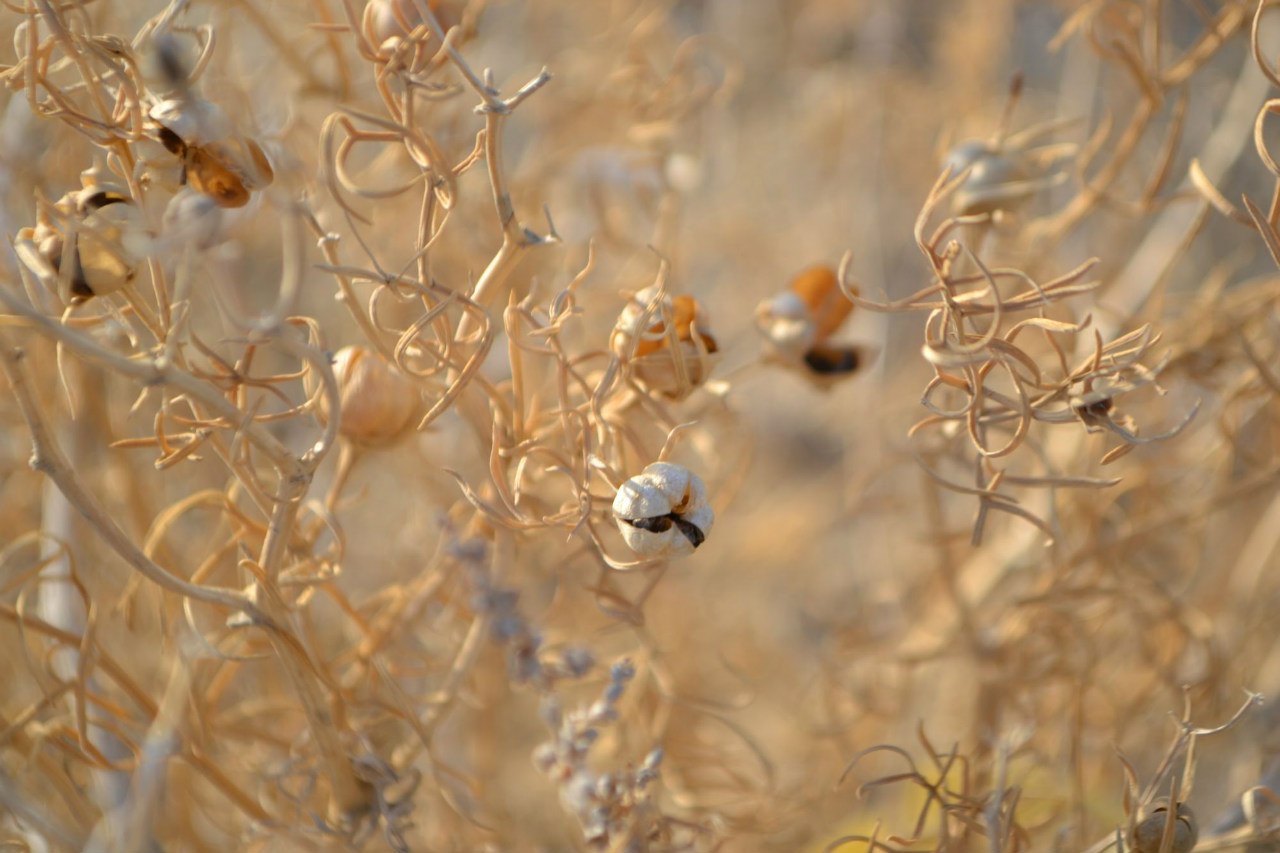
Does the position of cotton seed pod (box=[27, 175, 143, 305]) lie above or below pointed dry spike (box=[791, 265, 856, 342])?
below

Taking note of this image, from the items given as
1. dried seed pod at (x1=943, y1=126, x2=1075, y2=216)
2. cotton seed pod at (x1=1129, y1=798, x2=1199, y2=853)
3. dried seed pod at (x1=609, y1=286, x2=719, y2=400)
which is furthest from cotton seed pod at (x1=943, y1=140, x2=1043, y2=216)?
cotton seed pod at (x1=1129, y1=798, x2=1199, y2=853)

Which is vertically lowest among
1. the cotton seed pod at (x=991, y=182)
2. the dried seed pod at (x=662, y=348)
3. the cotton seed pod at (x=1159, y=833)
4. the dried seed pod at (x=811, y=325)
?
the cotton seed pod at (x=1159, y=833)

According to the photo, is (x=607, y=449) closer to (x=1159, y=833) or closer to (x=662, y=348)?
(x=662, y=348)

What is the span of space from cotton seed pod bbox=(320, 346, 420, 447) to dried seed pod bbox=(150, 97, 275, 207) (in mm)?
99

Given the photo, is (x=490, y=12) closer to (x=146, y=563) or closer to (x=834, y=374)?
(x=834, y=374)

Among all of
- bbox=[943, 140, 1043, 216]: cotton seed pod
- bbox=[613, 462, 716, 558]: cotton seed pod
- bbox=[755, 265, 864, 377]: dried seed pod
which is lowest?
bbox=[613, 462, 716, 558]: cotton seed pod

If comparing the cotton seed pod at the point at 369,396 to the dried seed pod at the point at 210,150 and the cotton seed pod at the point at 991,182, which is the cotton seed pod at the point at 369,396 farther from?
the cotton seed pod at the point at 991,182

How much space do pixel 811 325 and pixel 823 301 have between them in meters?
0.02

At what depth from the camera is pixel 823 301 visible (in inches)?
23.7

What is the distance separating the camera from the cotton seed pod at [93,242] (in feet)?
1.42

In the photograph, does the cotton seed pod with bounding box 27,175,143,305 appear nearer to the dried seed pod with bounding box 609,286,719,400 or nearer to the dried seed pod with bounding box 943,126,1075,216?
the dried seed pod with bounding box 609,286,719,400

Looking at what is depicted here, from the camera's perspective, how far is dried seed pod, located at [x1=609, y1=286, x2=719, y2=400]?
19.7 inches

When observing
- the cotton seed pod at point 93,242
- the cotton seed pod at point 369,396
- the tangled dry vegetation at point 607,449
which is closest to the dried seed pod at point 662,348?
the tangled dry vegetation at point 607,449

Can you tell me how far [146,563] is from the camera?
0.43 metres
